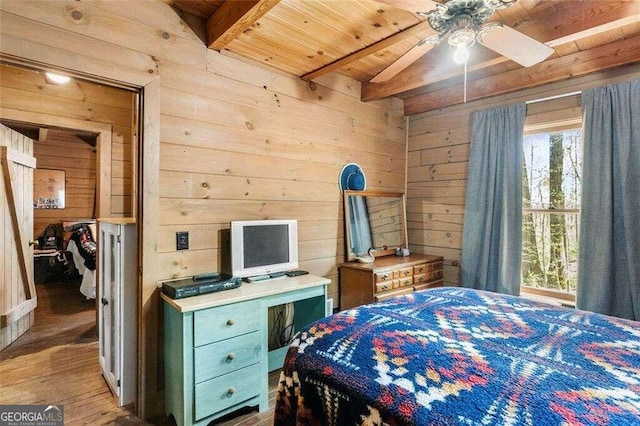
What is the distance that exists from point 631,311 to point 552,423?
7.22ft

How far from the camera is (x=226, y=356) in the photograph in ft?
6.19

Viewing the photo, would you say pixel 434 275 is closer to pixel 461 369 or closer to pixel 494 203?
pixel 494 203

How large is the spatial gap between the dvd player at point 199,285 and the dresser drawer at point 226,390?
501 mm

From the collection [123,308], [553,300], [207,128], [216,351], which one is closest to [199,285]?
[216,351]

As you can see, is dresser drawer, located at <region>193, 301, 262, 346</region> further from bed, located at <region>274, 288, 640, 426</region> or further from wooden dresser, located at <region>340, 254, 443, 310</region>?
wooden dresser, located at <region>340, 254, 443, 310</region>

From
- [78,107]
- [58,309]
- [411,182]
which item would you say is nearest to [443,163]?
[411,182]

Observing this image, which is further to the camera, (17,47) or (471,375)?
(17,47)

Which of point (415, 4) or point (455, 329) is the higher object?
point (415, 4)

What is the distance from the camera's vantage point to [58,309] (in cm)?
402

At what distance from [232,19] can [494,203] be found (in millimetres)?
2594

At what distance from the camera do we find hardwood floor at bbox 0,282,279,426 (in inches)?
79.0

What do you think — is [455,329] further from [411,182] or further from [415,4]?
[411,182]

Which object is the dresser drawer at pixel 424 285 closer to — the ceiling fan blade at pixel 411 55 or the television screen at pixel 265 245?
the television screen at pixel 265 245

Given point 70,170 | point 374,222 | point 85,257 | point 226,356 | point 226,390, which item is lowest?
point 226,390
